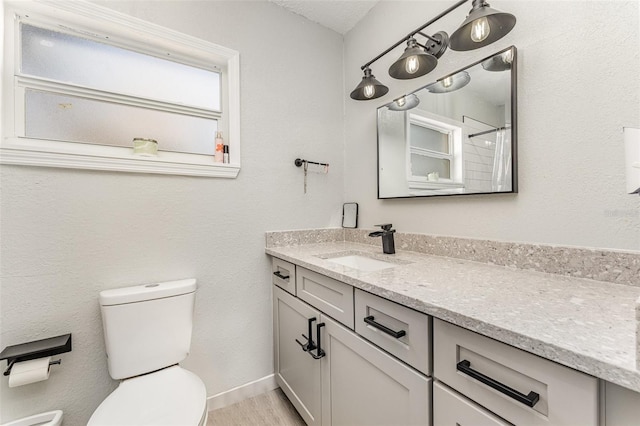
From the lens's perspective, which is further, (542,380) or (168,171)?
(168,171)

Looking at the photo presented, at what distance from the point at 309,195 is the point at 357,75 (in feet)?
3.21

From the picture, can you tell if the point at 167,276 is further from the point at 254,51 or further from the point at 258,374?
the point at 254,51

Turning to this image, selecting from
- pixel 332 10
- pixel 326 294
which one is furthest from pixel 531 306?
pixel 332 10

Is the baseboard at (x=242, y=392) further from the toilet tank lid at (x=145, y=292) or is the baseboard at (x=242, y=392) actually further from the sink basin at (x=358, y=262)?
the sink basin at (x=358, y=262)

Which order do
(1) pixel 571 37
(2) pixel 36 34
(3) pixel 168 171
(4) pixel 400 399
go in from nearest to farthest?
1. (4) pixel 400 399
2. (1) pixel 571 37
3. (2) pixel 36 34
4. (3) pixel 168 171

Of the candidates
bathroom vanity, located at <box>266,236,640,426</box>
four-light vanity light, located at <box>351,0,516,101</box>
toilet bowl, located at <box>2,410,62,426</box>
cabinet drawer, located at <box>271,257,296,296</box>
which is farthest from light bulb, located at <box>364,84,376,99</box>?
toilet bowl, located at <box>2,410,62,426</box>

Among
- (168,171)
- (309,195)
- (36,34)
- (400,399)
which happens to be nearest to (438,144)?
(309,195)

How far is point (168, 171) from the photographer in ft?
4.50

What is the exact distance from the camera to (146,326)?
3.92 feet

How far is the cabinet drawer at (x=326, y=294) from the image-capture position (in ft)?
3.34

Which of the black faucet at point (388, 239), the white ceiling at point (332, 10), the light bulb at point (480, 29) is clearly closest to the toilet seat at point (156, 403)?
the black faucet at point (388, 239)

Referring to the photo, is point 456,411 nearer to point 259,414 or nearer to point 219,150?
point 259,414

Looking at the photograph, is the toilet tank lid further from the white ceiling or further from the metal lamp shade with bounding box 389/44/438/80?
the white ceiling

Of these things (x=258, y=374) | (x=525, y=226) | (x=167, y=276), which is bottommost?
(x=258, y=374)
